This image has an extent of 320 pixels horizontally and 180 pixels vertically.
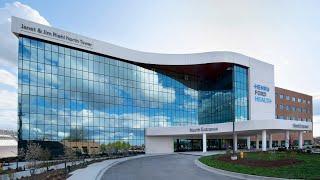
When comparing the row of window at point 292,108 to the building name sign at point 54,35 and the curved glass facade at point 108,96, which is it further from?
the building name sign at point 54,35

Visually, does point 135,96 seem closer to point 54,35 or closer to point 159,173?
point 54,35

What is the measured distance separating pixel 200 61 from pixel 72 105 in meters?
25.6

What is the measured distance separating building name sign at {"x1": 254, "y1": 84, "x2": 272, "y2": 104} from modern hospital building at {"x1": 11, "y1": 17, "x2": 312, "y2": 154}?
203mm

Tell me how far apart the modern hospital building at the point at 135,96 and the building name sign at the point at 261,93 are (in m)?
0.20

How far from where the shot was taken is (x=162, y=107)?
63.2 m

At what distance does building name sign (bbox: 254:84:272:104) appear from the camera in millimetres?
62156

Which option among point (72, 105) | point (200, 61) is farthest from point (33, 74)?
point (200, 61)

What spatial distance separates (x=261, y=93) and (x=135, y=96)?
25637 mm

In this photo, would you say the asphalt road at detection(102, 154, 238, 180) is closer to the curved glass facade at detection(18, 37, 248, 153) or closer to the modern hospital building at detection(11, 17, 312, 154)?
the modern hospital building at detection(11, 17, 312, 154)

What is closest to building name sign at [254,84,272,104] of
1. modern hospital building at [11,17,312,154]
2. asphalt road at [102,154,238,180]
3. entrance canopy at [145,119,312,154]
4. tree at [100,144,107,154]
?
modern hospital building at [11,17,312,154]

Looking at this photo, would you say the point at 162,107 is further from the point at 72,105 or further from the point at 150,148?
the point at 72,105

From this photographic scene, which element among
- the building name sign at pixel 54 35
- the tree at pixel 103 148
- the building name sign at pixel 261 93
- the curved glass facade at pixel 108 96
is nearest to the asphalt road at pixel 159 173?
the curved glass facade at pixel 108 96

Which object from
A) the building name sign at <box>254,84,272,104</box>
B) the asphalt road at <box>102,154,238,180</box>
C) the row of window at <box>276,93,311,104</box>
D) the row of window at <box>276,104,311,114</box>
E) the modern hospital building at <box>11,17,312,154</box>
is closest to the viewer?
the asphalt road at <box>102,154,238,180</box>

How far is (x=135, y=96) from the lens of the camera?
5894 centimetres
